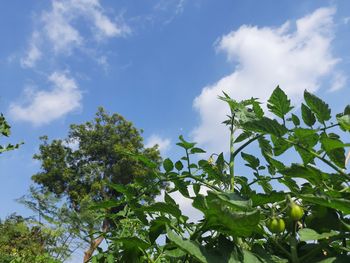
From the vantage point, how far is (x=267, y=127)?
872 millimetres

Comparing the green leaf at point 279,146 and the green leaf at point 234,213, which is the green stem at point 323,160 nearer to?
the green leaf at point 279,146

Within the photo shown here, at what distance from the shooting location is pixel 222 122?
1.26 m

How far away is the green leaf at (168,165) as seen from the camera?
1111mm

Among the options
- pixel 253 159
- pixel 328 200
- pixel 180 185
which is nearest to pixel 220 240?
pixel 328 200

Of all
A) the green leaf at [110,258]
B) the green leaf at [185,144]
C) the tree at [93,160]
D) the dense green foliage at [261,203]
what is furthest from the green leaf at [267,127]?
the tree at [93,160]

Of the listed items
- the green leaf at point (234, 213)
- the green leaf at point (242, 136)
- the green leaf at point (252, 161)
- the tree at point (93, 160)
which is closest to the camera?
the green leaf at point (234, 213)

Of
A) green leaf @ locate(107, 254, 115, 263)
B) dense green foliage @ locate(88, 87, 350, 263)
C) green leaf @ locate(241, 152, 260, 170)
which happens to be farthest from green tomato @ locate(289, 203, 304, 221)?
green leaf @ locate(107, 254, 115, 263)

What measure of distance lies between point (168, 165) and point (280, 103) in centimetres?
33

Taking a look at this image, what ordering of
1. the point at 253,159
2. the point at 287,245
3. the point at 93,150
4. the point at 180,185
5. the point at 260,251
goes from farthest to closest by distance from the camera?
the point at 93,150
the point at 253,159
the point at 180,185
the point at 287,245
the point at 260,251

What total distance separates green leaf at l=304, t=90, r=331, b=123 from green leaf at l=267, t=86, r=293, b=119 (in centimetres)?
4

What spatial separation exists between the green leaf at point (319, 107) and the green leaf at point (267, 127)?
11 cm

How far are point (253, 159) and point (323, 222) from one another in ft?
1.23

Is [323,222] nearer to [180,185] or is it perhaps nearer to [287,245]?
[287,245]

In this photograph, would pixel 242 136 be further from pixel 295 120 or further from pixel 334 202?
pixel 334 202
